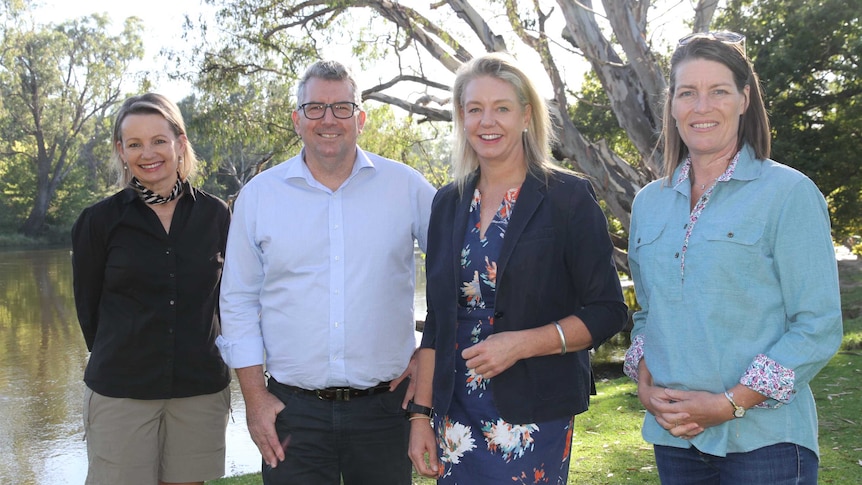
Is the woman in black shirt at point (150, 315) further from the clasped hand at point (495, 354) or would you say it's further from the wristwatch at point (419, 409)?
the clasped hand at point (495, 354)

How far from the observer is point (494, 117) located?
2479 mm

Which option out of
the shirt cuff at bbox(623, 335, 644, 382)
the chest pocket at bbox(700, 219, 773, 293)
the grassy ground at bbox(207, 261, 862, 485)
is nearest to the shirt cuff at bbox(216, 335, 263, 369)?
the shirt cuff at bbox(623, 335, 644, 382)

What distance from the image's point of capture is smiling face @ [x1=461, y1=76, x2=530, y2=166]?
8.15ft

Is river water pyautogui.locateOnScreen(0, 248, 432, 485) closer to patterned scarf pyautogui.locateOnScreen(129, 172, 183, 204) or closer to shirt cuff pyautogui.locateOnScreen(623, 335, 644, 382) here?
patterned scarf pyautogui.locateOnScreen(129, 172, 183, 204)

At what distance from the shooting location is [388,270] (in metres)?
3.04

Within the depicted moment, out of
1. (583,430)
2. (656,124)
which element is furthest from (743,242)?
(656,124)

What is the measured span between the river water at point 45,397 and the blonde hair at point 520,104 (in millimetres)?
4770

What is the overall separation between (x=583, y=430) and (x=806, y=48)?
1188 centimetres

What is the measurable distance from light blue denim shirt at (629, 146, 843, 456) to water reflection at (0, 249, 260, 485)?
5.23 meters

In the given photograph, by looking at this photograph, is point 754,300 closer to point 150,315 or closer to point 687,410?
point 687,410

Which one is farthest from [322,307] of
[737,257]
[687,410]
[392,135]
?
[392,135]

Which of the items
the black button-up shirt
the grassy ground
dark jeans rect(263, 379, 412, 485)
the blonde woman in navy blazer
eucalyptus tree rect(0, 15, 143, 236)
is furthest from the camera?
eucalyptus tree rect(0, 15, 143, 236)

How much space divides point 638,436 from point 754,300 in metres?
4.14

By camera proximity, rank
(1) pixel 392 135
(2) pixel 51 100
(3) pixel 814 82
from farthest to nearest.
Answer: (2) pixel 51 100 → (3) pixel 814 82 → (1) pixel 392 135
